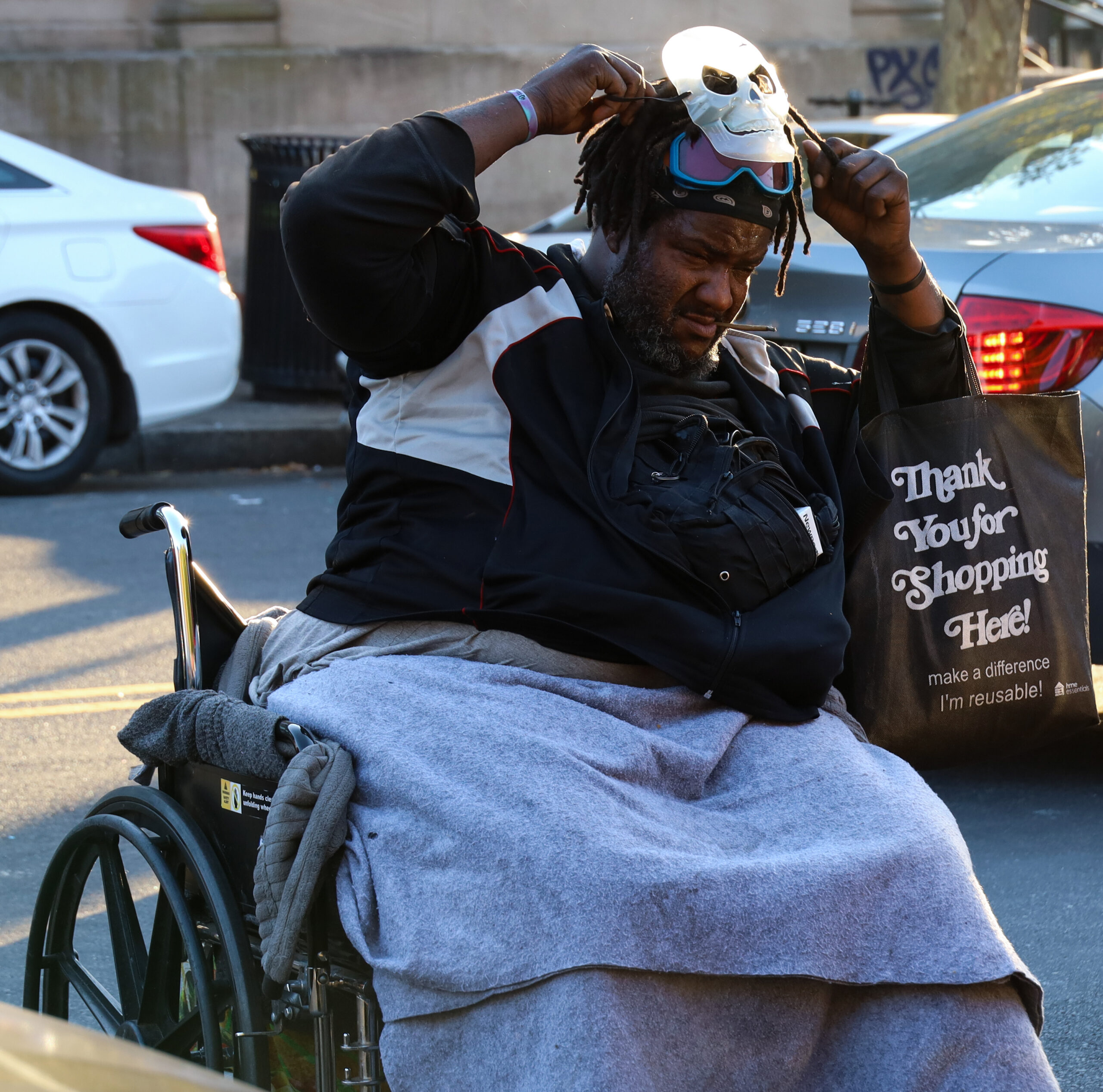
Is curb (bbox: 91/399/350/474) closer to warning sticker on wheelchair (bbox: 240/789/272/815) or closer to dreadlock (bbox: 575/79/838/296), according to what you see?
dreadlock (bbox: 575/79/838/296)

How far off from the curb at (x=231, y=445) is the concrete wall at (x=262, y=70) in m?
3.62

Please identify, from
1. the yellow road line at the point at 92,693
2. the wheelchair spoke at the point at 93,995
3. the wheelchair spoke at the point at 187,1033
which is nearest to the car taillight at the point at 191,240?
the yellow road line at the point at 92,693

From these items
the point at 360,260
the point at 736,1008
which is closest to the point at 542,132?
the point at 360,260

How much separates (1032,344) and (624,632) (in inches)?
83.0

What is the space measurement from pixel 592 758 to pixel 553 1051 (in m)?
0.41

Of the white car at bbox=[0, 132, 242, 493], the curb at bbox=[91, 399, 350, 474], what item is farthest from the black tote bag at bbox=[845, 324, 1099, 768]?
the curb at bbox=[91, 399, 350, 474]

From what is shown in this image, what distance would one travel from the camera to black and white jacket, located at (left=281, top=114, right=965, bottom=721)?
95.8 inches

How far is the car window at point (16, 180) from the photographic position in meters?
8.12

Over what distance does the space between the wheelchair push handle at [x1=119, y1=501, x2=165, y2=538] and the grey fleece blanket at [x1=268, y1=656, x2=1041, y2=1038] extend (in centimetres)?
49

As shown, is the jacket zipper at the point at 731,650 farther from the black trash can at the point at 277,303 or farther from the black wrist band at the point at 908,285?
the black trash can at the point at 277,303

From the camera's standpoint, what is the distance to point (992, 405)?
9.62 ft

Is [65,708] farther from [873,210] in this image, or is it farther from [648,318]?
[873,210]

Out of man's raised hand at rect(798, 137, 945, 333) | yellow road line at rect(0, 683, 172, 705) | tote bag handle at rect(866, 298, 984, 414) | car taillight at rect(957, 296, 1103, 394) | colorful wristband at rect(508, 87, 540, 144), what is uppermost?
colorful wristband at rect(508, 87, 540, 144)

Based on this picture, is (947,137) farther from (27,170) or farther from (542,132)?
(27,170)
